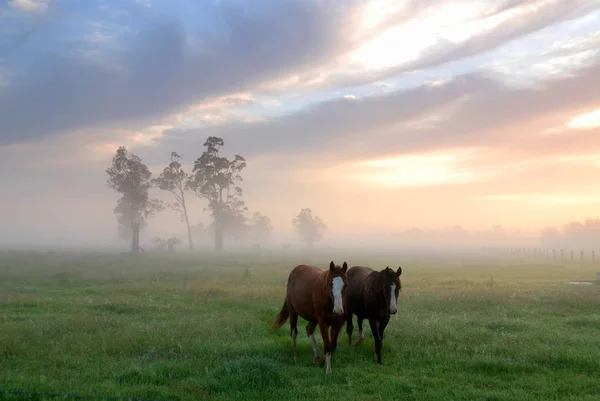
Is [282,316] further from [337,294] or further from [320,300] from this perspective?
[337,294]

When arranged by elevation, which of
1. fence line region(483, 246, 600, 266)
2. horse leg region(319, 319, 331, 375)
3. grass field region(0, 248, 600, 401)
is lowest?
fence line region(483, 246, 600, 266)

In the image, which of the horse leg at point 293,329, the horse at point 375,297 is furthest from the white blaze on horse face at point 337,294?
the horse leg at point 293,329

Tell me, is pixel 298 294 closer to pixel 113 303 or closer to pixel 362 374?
pixel 362 374

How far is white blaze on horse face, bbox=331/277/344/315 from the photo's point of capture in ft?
34.2

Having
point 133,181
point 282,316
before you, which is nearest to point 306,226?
point 133,181

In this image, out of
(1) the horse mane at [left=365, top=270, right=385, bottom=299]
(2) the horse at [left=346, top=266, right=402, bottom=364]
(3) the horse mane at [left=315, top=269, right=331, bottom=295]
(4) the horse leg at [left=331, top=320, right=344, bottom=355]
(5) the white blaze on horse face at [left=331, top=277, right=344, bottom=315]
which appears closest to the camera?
(5) the white blaze on horse face at [left=331, top=277, right=344, bottom=315]

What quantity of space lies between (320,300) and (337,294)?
1051mm

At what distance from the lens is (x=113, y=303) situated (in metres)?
20.4

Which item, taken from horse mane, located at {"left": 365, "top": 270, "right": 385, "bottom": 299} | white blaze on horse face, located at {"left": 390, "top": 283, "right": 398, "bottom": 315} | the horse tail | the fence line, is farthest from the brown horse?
the fence line

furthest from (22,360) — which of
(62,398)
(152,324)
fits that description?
(152,324)

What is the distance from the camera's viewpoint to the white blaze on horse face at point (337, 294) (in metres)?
10.4

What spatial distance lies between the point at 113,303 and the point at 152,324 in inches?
205

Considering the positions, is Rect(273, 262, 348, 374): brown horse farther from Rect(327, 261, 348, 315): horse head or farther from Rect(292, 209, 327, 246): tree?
Rect(292, 209, 327, 246): tree

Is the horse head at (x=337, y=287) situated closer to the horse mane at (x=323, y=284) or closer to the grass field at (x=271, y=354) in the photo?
the horse mane at (x=323, y=284)
